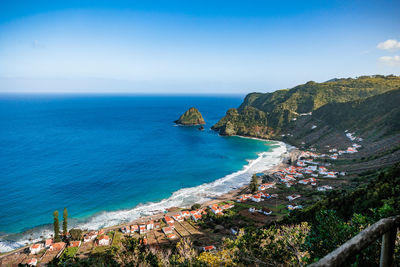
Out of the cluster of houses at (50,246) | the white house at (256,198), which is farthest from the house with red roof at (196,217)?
the cluster of houses at (50,246)

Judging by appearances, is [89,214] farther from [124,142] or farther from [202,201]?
[124,142]

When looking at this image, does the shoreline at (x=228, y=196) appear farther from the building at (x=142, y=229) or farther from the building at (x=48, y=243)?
the building at (x=48, y=243)

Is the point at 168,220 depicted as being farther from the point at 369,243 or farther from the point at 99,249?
the point at 369,243

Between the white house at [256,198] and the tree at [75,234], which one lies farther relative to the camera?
the white house at [256,198]

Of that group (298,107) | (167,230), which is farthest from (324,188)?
(298,107)

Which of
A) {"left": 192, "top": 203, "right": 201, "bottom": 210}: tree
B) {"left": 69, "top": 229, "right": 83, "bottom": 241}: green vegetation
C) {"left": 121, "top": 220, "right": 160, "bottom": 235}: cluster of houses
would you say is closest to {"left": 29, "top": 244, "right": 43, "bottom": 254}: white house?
{"left": 69, "top": 229, "right": 83, "bottom": 241}: green vegetation

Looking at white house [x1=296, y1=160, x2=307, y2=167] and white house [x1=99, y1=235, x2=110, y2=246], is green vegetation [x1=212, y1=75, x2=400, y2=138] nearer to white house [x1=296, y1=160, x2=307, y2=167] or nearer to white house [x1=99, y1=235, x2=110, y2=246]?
white house [x1=296, y1=160, x2=307, y2=167]

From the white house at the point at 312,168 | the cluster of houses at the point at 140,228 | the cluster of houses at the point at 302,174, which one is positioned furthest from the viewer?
the white house at the point at 312,168
